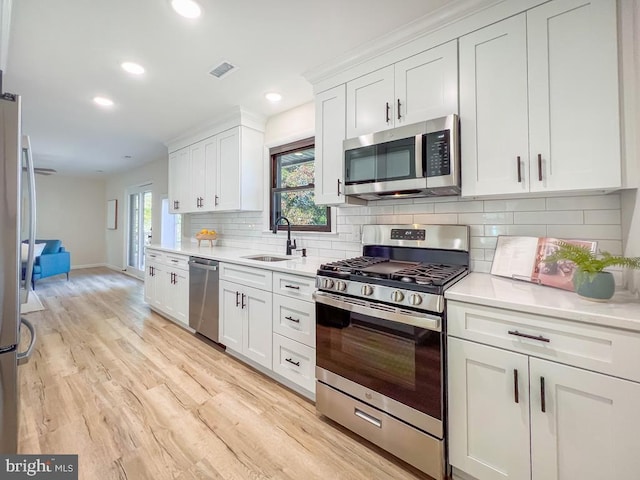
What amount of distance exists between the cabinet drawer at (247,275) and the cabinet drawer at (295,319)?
15 cm

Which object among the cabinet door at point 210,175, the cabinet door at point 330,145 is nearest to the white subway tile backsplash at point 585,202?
the cabinet door at point 330,145

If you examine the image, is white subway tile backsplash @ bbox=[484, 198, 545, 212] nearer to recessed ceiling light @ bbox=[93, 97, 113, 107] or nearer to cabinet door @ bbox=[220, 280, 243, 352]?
cabinet door @ bbox=[220, 280, 243, 352]

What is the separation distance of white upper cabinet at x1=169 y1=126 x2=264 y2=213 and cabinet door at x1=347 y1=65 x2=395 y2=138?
1.53 meters

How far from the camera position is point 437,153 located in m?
1.70

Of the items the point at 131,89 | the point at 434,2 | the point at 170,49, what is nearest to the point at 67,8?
the point at 170,49

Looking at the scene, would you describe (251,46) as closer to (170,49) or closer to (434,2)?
(170,49)

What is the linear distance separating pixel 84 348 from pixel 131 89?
8.55ft

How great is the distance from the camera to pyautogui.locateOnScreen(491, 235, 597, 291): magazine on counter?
1.44 meters

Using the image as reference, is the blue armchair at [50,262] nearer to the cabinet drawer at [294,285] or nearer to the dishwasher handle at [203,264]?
the dishwasher handle at [203,264]

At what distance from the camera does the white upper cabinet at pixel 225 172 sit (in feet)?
10.6

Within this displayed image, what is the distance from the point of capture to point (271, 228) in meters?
3.39

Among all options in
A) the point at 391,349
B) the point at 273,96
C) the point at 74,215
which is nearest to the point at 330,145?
the point at 273,96

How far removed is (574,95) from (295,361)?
87.6 inches

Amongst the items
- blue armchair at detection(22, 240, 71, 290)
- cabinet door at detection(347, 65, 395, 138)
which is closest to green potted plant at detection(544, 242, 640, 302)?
cabinet door at detection(347, 65, 395, 138)
